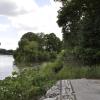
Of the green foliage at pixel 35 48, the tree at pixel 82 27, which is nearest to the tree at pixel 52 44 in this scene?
the green foliage at pixel 35 48

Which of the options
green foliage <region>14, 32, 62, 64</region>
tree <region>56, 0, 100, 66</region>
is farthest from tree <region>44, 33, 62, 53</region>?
tree <region>56, 0, 100, 66</region>

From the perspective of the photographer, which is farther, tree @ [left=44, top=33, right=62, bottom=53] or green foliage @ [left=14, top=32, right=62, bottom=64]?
tree @ [left=44, top=33, right=62, bottom=53]

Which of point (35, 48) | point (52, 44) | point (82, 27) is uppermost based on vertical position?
point (52, 44)

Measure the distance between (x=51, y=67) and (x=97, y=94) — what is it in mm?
15212

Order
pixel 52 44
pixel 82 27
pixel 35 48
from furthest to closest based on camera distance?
pixel 52 44, pixel 35 48, pixel 82 27

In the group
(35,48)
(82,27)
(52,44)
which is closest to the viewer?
(82,27)

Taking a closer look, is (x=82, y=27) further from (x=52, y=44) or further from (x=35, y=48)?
(x=52, y=44)

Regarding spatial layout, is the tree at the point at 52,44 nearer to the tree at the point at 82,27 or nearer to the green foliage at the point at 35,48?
the green foliage at the point at 35,48

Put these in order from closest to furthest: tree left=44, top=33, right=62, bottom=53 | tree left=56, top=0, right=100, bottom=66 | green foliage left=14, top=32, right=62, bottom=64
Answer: tree left=56, top=0, right=100, bottom=66, green foliage left=14, top=32, right=62, bottom=64, tree left=44, top=33, right=62, bottom=53

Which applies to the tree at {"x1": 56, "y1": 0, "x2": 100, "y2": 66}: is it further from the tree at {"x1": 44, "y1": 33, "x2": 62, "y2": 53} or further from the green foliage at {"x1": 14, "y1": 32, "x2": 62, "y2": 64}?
the tree at {"x1": 44, "y1": 33, "x2": 62, "y2": 53}

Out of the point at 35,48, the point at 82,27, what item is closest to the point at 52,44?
the point at 35,48

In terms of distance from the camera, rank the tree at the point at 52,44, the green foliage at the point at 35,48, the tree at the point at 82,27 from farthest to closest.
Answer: the tree at the point at 52,44 < the green foliage at the point at 35,48 < the tree at the point at 82,27

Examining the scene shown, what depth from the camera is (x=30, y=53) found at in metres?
94.2

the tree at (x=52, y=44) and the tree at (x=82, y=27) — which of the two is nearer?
the tree at (x=82, y=27)
